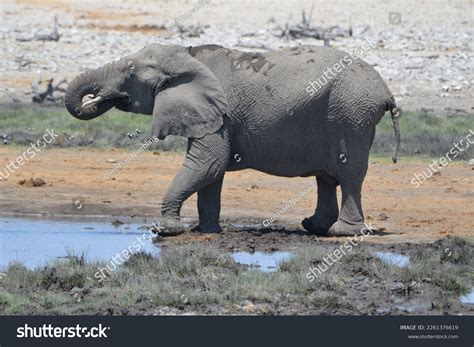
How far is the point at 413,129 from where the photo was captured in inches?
1064

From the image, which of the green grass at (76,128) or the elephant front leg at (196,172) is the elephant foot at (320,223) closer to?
the elephant front leg at (196,172)

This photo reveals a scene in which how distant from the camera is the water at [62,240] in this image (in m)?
14.7

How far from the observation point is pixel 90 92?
1571 centimetres

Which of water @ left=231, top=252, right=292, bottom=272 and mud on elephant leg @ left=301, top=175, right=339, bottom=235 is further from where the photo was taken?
mud on elephant leg @ left=301, top=175, right=339, bottom=235

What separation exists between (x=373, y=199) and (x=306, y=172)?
377 centimetres

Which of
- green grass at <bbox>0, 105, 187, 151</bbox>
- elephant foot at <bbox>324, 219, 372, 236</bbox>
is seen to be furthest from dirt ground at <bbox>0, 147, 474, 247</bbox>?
green grass at <bbox>0, 105, 187, 151</bbox>
